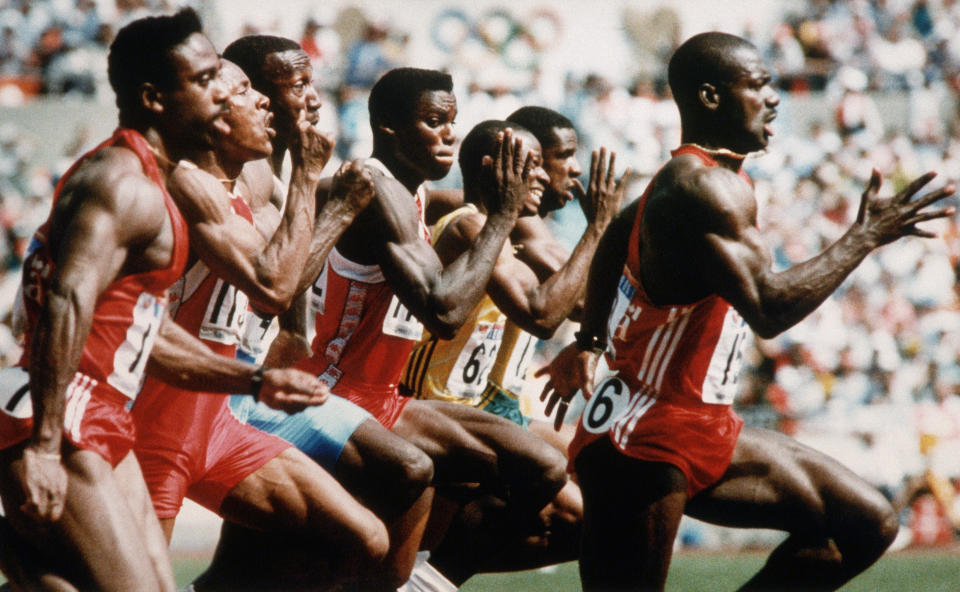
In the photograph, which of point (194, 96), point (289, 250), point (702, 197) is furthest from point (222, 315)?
point (702, 197)

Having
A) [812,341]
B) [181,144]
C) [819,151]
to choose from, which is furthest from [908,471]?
[181,144]

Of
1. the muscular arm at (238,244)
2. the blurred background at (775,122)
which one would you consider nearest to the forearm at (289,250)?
the muscular arm at (238,244)

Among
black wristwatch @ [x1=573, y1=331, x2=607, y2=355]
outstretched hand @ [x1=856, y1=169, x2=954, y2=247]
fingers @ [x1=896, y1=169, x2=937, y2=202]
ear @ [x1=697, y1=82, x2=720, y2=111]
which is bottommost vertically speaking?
black wristwatch @ [x1=573, y1=331, x2=607, y2=355]

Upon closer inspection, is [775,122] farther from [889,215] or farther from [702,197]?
[702,197]

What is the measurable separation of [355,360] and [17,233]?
1152 centimetres

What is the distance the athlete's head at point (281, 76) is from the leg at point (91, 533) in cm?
251

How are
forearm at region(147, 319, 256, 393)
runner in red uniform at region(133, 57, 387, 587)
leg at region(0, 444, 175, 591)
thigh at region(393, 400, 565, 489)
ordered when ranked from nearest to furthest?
leg at region(0, 444, 175, 591)
forearm at region(147, 319, 256, 393)
runner in red uniform at region(133, 57, 387, 587)
thigh at region(393, 400, 565, 489)

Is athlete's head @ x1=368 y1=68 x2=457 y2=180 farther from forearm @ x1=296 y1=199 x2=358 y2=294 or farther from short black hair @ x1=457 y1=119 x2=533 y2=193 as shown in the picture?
forearm @ x1=296 y1=199 x2=358 y2=294

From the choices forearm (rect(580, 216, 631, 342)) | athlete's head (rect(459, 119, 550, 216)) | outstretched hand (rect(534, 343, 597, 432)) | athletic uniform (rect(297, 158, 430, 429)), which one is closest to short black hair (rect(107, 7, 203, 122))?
athletic uniform (rect(297, 158, 430, 429))

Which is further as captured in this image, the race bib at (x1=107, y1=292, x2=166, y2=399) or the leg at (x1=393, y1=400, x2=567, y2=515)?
the leg at (x1=393, y1=400, x2=567, y2=515)

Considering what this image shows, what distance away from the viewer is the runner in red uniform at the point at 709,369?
491 cm

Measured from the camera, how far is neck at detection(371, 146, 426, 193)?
6359 mm

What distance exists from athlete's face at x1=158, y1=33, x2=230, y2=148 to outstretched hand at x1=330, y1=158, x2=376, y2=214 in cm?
71

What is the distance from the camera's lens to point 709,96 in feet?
17.8
